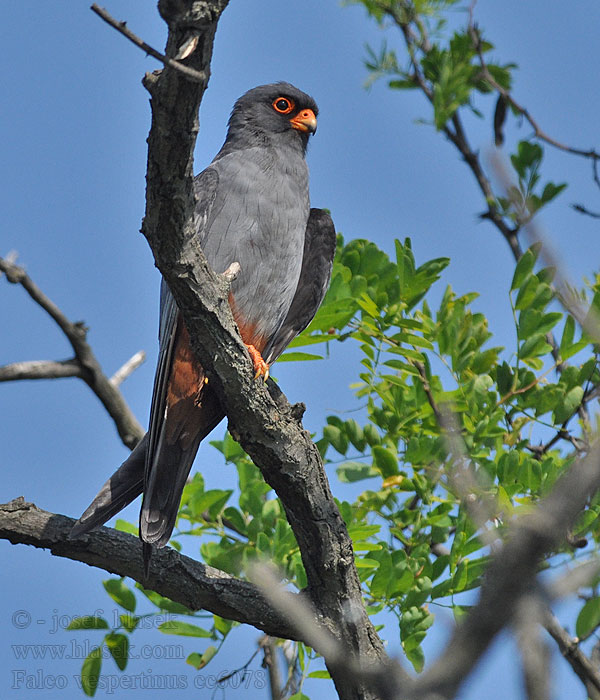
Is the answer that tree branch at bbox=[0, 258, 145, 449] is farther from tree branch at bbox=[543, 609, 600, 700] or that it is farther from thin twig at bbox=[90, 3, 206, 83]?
thin twig at bbox=[90, 3, 206, 83]

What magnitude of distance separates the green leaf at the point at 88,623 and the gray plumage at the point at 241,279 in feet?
2.45

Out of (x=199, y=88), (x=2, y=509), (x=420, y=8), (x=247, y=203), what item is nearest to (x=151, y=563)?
(x=2, y=509)

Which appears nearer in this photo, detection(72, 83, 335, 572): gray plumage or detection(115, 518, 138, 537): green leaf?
detection(72, 83, 335, 572): gray plumage

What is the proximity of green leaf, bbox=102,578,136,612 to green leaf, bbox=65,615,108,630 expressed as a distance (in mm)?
145

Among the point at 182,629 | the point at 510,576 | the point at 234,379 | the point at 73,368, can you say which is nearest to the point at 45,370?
the point at 73,368

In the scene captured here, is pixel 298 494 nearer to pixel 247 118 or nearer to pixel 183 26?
pixel 183 26

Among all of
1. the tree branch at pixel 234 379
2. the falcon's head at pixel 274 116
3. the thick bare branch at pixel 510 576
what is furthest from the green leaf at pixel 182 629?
the thick bare branch at pixel 510 576

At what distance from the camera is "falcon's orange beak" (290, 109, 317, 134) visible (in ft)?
16.3

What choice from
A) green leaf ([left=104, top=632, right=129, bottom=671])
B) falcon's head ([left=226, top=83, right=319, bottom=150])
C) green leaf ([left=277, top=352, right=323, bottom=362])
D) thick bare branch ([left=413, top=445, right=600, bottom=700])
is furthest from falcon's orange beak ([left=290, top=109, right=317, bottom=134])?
thick bare branch ([left=413, top=445, right=600, bottom=700])

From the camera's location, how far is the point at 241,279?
4.16 m

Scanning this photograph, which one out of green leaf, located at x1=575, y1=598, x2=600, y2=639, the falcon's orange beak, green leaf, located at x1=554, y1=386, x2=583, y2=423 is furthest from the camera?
the falcon's orange beak

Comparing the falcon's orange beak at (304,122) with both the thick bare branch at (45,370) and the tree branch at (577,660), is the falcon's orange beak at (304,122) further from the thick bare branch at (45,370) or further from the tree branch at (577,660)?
the tree branch at (577,660)

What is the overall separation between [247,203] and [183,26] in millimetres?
1934

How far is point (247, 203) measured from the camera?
13.8ft
